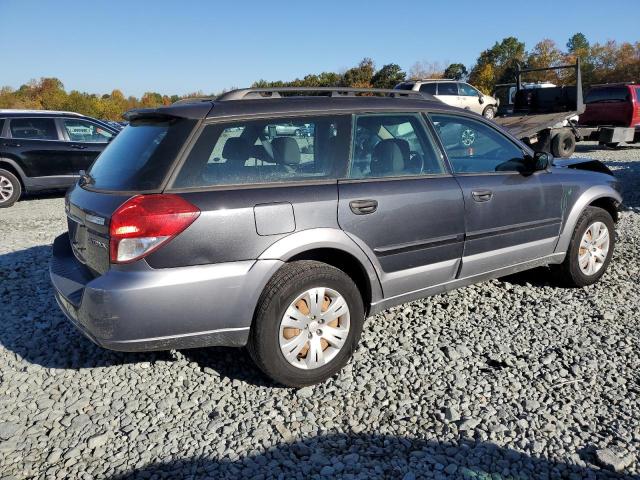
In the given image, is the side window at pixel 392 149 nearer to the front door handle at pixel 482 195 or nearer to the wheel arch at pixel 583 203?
the front door handle at pixel 482 195

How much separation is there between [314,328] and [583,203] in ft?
9.18

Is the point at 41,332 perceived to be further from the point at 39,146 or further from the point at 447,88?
the point at 447,88

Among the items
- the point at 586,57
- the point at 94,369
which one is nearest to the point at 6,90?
the point at 586,57

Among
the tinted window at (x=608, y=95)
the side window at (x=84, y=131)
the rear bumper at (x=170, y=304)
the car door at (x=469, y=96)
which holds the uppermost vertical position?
the car door at (x=469, y=96)

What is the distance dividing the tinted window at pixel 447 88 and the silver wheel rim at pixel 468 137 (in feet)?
52.2

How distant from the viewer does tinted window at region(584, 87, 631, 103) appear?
15312 millimetres

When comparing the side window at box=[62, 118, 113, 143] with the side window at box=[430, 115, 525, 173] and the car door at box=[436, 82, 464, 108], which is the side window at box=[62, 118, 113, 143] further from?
the car door at box=[436, 82, 464, 108]

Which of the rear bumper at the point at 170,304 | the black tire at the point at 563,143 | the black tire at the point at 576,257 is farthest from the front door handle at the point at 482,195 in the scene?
the black tire at the point at 563,143

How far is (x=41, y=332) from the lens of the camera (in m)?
3.93

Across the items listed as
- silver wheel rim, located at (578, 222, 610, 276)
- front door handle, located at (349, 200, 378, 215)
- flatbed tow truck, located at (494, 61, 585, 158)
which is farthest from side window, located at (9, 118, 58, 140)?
silver wheel rim, located at (578, 222, 610, 276)

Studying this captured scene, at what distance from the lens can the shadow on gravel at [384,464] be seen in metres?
2.39

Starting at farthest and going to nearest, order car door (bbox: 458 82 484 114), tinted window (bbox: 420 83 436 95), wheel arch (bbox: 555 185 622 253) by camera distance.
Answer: car door (bbox: 458 82 484 114)
tinted window (bbox: 420 83 436 95)
wheel arch (bbox: 555 185 622 253)

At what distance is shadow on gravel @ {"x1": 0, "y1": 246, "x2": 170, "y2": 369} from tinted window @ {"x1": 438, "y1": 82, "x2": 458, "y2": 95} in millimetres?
16676

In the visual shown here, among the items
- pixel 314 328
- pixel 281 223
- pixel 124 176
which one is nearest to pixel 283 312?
pixel 314 328
